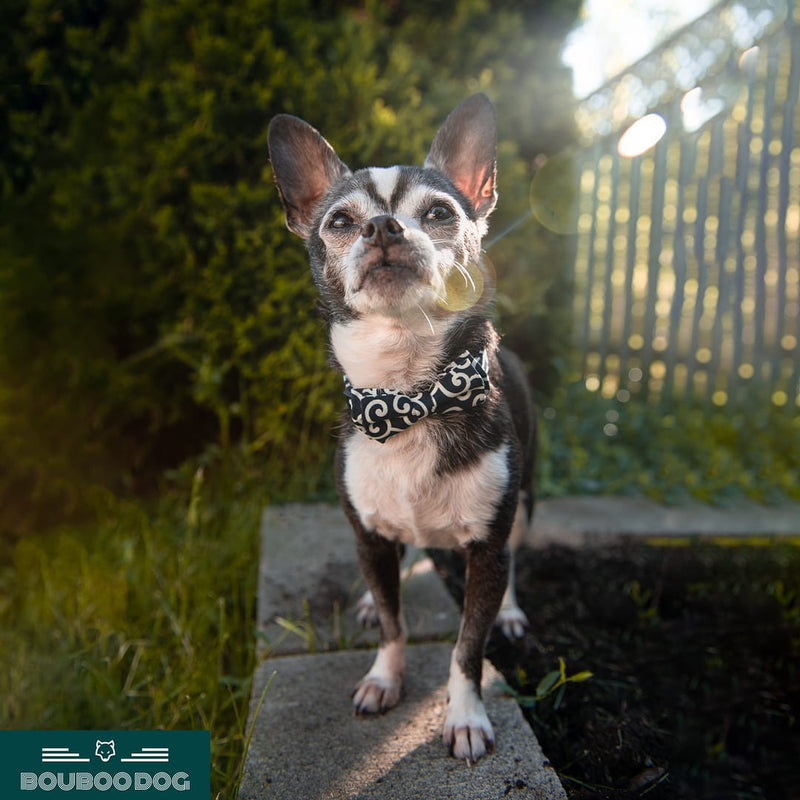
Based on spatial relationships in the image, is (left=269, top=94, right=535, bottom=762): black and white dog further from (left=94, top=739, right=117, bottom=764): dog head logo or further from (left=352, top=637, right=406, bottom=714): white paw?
(left=94, top=739, right=117, bottom=764): dog head logo

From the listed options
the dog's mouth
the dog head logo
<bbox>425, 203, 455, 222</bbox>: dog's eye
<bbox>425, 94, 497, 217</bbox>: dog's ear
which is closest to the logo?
the dog head logo

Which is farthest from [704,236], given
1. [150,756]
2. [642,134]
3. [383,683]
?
[150,756]

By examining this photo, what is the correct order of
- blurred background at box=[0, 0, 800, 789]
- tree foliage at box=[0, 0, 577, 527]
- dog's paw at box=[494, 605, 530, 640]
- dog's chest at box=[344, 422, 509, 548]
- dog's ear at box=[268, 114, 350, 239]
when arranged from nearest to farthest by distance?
dog's chest at box=[344, 422, 509, 548], dog's ear at box=[268, 114, 350, 239], dog's paw at box=[494, 605, 530, 640], blurred background at box=[0, 0, 800, 789], tree foliage at box=[0, 0, 577, 527]

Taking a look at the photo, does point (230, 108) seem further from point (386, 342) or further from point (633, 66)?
point (633, 66)

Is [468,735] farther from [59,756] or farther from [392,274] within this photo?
[392,274]

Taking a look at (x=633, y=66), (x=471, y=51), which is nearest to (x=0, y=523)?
(x=471, y=51)

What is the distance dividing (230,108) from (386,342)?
99.2 inches

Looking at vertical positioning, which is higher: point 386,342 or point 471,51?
point 471,51

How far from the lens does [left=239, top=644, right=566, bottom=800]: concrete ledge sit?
1.66 meters

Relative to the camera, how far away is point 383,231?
1763 mm

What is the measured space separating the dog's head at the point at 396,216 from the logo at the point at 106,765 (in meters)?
1.26

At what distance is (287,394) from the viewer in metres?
4.10

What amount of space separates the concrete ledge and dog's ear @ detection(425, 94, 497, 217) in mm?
1544

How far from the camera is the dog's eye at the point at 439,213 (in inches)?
79.3
